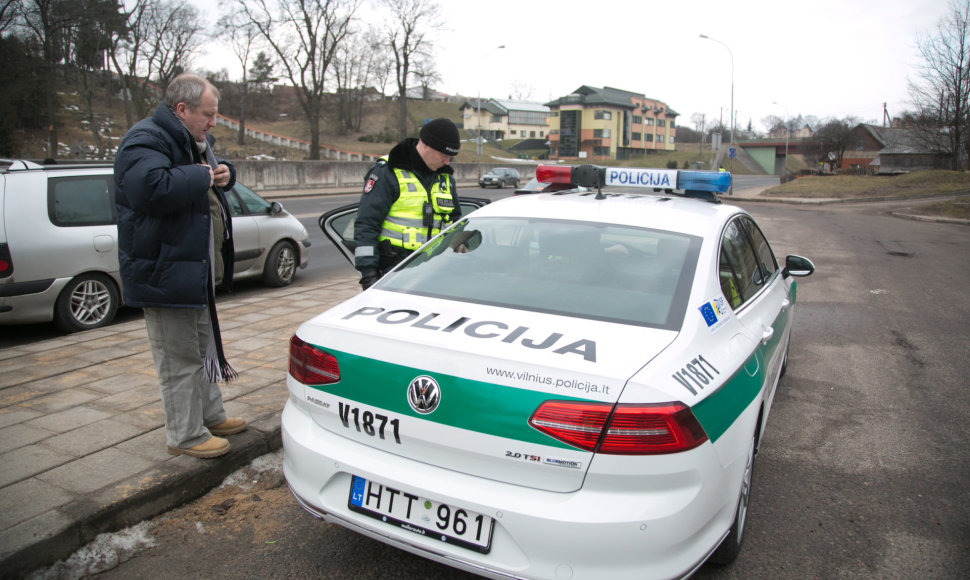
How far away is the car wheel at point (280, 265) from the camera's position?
8.50 m

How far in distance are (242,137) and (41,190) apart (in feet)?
200

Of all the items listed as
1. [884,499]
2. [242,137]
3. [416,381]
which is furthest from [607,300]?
[242,137]

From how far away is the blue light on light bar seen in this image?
397 centimetres

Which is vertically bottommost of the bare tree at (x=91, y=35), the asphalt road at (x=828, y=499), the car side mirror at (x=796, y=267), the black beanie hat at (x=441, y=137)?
the asphalt road at (x=828, y=499)

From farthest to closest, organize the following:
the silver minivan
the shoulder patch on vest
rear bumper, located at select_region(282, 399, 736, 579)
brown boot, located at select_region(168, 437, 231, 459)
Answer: the silver minivan, the shoulder patch on vest, brown boot, located at select_region(168, 437, 231, 459), rear bumper, located at select_region(282, 399, 736, 579)

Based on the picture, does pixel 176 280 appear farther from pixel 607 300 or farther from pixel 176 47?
pixel 176 47

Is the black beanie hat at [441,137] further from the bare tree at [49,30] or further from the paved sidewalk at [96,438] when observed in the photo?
the bare tree at [49,30]

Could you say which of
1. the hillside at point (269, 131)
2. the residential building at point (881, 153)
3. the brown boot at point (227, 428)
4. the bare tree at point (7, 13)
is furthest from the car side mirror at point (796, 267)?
the residential building at point (881, 153)

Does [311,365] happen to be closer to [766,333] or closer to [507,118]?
[766,333]

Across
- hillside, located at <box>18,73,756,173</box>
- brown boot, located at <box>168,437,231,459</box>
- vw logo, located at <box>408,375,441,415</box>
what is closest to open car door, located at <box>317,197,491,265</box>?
brown boot, located at <box>168,437,231,459</box>

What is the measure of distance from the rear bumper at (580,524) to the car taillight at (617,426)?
0.32ft

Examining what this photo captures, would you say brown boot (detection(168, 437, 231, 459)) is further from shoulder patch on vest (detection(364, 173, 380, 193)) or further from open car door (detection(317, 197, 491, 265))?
shoulder patch on vest (detection(364, 173, 380, 193))

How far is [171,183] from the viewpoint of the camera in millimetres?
2867

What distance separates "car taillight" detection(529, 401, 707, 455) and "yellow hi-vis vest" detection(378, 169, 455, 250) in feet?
7.62
